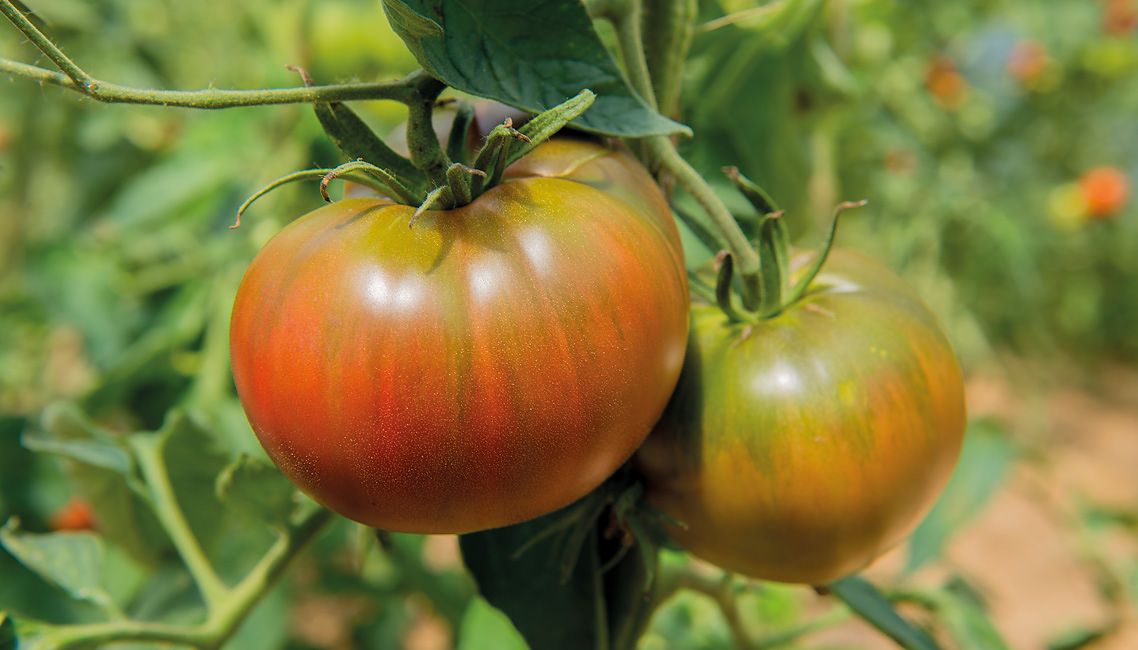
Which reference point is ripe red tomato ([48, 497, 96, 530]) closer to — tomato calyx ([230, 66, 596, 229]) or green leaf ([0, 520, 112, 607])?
green leaf ([0, 520, 112, 607])

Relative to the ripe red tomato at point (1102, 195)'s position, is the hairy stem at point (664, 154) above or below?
above

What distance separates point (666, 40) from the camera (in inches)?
17.0

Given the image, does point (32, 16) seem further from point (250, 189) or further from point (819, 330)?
point (250, 189)

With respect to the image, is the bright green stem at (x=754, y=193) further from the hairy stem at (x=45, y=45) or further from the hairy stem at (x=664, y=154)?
the hairy stem at (x=45, y=45)

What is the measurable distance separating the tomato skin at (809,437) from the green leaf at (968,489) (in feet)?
1.14

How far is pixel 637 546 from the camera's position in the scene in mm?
432

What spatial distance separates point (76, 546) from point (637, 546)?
0.29m

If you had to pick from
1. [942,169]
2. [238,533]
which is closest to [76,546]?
[238,533]

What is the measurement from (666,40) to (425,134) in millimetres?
155

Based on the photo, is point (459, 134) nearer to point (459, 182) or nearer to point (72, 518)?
point (459, 182)

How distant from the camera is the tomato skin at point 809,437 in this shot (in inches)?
14.4

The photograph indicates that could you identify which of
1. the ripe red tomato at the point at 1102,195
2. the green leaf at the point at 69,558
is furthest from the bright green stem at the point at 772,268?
the ripe red tomato at the point at 1102,195

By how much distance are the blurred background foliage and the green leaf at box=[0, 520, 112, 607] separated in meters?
0.06

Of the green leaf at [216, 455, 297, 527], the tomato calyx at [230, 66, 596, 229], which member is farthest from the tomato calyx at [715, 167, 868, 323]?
the green leaf at [216, 455, 297, 527]
